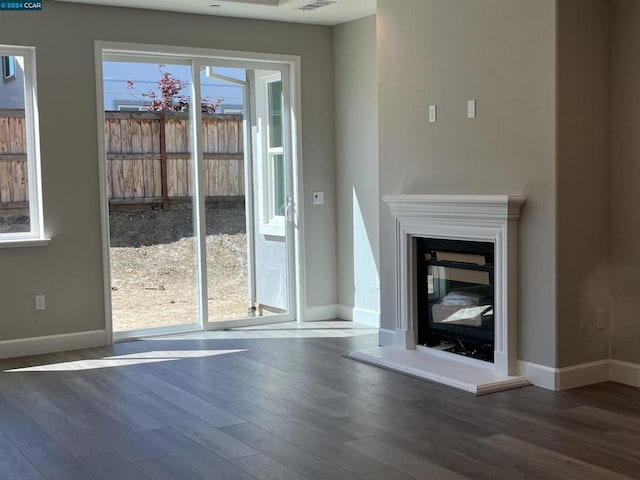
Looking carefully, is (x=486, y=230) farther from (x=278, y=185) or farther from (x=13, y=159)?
(x=13, y=159)

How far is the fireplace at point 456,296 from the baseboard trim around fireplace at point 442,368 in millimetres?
92

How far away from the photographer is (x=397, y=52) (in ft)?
18.1

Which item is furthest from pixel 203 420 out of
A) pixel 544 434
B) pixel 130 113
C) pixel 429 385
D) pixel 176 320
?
pixel 130 113

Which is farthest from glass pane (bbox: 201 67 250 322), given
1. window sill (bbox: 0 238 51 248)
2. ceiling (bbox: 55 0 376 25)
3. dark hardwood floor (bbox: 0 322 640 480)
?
window sill (bbox: 0 238 51 248)

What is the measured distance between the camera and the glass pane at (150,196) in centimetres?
625

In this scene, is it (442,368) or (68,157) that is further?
(68,157)

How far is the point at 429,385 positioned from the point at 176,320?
2637 mm

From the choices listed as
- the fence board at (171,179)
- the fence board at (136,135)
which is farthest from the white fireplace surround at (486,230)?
the fence board at (136,135)

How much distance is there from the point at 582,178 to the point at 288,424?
2.20 m

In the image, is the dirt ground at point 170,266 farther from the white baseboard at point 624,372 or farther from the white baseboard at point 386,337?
the white baseboard at point 624,372

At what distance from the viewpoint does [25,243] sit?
5.76 metres

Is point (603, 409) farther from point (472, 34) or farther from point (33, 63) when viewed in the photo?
point (33, 63)

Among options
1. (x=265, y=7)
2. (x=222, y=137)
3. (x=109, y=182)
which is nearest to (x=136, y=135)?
(x=109, y=182)

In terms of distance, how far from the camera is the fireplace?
4.96 metres
